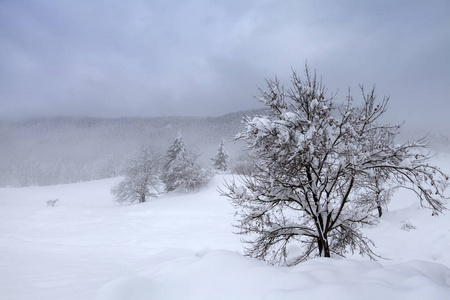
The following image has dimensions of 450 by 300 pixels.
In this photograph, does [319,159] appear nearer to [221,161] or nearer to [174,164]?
[174,164]

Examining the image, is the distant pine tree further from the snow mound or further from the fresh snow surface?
the snow mound

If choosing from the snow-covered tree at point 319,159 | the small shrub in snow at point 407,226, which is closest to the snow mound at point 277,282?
the snow-covered tree at point 319,159

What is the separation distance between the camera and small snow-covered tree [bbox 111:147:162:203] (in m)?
31.8

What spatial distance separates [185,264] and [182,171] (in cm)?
2739

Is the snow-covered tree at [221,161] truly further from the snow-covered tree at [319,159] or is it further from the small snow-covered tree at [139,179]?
the snow-covered tree at [319,159]

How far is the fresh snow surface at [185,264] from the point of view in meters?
2.75

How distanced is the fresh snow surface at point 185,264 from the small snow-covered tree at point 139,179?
1437 centimetres

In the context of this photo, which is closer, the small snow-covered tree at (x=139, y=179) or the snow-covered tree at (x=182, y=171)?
the snow-covered tree at (x=182, y=171)

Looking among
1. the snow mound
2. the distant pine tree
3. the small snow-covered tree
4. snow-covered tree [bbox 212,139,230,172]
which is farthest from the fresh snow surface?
snow-covered tree [bbox 212,139,230,172]

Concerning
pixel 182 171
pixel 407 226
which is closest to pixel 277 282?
pixel 407 226

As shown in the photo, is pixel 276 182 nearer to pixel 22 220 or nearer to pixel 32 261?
pixel 32 261

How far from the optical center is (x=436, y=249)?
8516 mm

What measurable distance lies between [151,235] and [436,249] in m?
13.0

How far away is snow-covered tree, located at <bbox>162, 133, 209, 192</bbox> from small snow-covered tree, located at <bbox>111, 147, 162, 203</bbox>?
6.55ft
